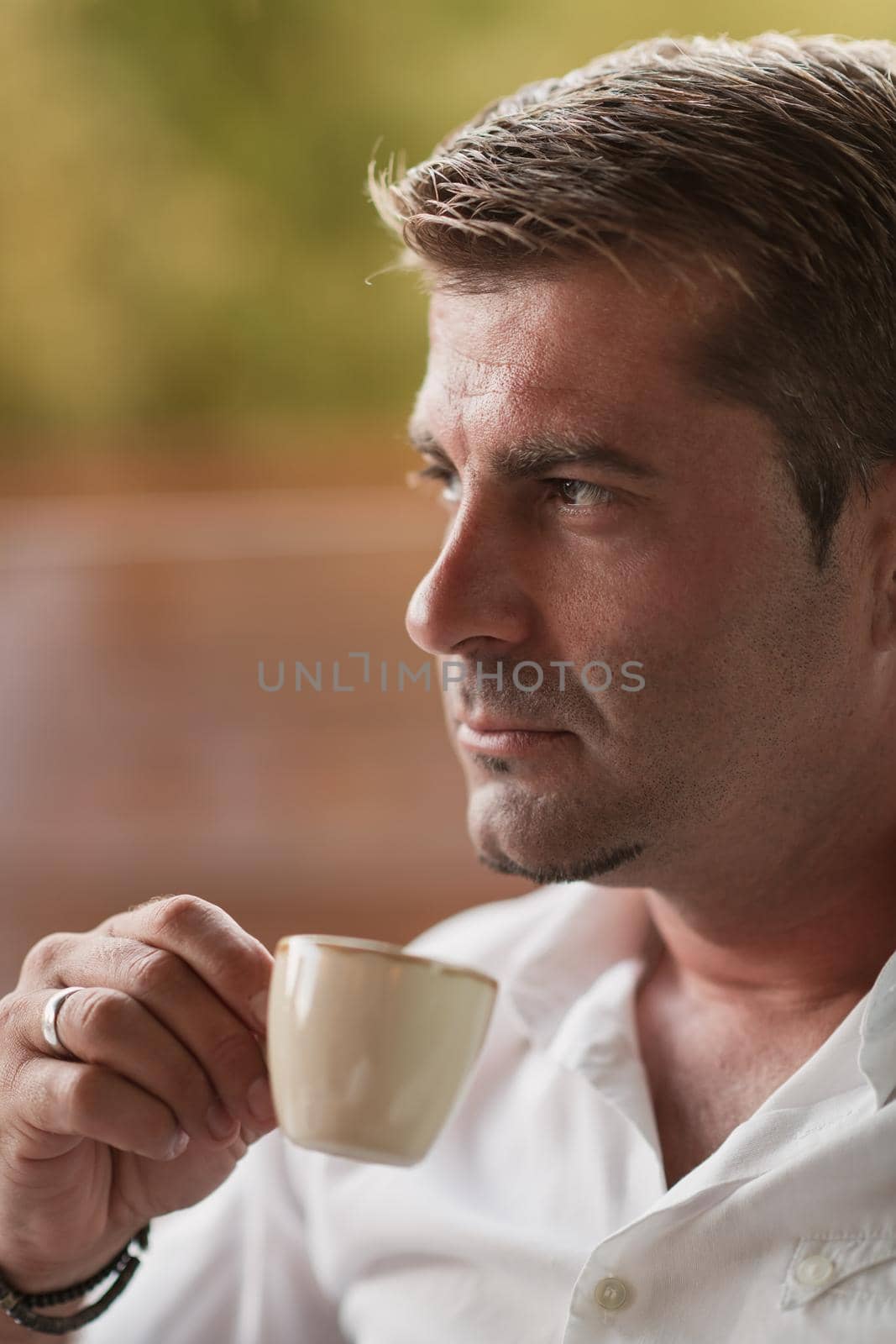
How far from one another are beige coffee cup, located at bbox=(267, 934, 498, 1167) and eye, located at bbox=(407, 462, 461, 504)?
553 millimetres

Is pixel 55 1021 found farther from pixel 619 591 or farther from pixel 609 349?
pixel 609 349

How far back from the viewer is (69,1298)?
1172 mm

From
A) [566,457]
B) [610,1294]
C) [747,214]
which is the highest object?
[747,214]

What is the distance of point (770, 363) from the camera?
1.10m

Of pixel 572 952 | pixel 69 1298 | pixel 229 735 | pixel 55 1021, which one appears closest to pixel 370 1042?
pixel 55 1021

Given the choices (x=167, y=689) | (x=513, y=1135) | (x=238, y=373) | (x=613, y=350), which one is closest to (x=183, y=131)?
(x=238, y=373)

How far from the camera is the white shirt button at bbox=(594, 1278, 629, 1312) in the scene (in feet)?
3.35

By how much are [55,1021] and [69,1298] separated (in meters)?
0.32

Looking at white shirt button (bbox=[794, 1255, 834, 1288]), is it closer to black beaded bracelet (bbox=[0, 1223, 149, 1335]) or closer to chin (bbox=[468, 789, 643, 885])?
chin (bbox=[468, 789, 643, 885])

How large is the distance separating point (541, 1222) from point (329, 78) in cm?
256

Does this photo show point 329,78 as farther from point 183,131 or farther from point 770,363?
point 770,363

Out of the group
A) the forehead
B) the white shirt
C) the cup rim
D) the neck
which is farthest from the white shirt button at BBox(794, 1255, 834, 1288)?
the forehead


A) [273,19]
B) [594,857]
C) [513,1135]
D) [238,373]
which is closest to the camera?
[594,857]

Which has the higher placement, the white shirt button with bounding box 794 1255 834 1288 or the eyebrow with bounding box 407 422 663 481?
the eyebrow with bounding box 407 422 663 481
